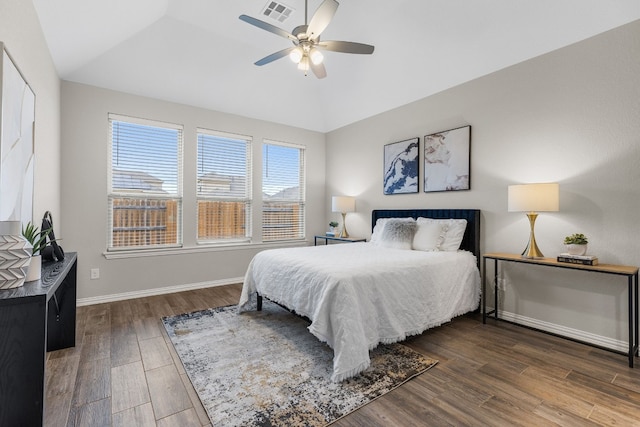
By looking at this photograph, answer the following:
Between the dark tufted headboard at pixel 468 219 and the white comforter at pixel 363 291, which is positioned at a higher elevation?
the dark tufted headboard at pixel 468 219

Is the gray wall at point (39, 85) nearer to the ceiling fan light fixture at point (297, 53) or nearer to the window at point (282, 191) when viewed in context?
the ceiling fan light fixture at point (297, 53)

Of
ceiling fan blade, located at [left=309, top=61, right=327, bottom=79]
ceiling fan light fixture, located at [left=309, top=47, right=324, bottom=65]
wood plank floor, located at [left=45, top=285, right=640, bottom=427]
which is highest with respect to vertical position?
ceiling fan blade, located at [left=309, top=61, right=327, bottom=79]

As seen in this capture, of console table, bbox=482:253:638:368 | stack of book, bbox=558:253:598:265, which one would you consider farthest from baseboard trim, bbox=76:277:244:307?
stack of book, bbox=558:253:598:265

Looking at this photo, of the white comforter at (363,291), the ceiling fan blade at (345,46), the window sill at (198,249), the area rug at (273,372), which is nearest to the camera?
the area rug at (273,372)

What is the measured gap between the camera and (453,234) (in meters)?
3.45

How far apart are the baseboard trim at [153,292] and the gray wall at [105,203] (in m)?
0.01

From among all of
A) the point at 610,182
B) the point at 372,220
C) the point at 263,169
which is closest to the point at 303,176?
the point at 263,169

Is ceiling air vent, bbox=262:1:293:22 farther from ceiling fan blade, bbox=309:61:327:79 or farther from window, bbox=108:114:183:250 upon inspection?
window, bbox=108:114:183:250

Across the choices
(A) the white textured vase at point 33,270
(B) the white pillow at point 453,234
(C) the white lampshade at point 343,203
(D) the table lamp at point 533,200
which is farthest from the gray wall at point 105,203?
(D) the table lamp at point 533,200

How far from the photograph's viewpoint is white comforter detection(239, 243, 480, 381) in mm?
2156

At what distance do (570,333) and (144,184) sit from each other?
5111 mm

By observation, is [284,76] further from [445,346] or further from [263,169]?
[445,346]

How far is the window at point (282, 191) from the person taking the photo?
5234 mm

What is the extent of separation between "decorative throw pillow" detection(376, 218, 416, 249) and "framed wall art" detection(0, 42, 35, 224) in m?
3.32
